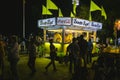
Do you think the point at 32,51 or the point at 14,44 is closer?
the point at 14,44

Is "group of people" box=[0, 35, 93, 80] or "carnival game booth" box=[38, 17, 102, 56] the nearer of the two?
"group of people" box=[0, 35, 93, 80]

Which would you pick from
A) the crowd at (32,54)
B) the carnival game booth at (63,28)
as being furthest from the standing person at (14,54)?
the carnival game booth at (63,28)

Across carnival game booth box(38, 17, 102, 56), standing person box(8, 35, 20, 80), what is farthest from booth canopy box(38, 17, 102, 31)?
standing person box(8, 35, 20, 80)

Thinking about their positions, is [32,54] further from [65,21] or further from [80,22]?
[80,22]

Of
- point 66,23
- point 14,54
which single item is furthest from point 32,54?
point 66,23

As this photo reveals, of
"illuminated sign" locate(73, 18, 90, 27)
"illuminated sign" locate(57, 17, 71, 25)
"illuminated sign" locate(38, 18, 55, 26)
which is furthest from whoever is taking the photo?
"illuminated sign" locate(38, 18, 55, 26)

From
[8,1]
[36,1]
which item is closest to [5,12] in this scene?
[8,1]

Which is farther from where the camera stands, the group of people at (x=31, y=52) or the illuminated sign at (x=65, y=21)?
the illuminated sign at (x=65, y=21)

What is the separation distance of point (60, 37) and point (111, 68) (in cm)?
1141

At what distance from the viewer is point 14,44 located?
455 inches

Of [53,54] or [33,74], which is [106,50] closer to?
[53,54]

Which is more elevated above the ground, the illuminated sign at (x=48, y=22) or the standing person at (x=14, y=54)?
the illuminated sign at (x=48, y=22)

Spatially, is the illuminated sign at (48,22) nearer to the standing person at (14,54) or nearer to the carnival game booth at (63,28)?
the carnival game booth at (63,28)

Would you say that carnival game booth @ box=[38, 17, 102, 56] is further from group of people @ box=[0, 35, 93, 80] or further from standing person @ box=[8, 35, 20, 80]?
standing person @ box=[8, 35, 20, 80]
